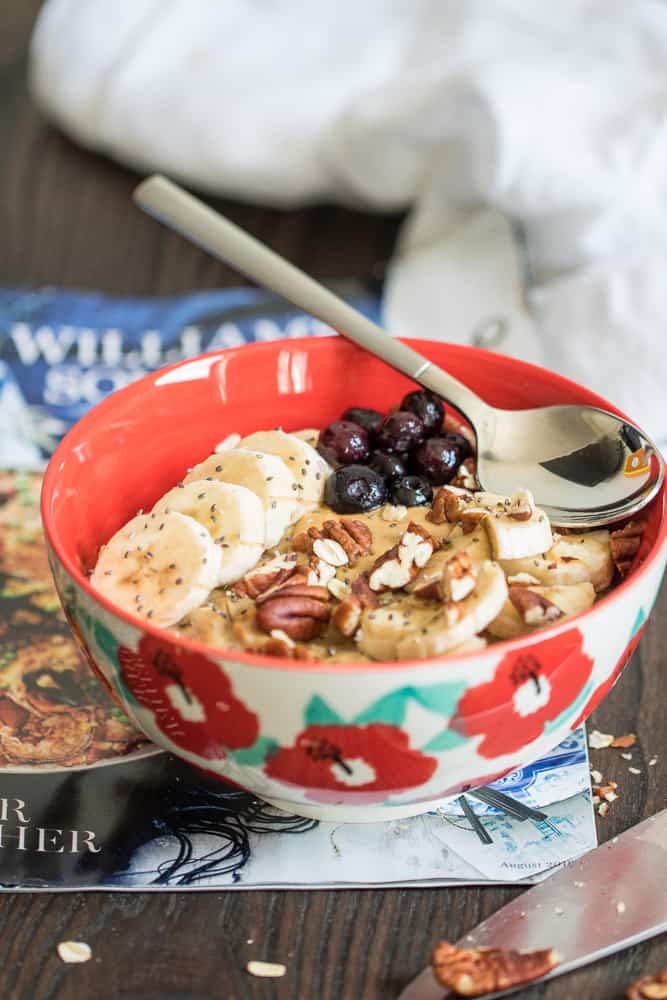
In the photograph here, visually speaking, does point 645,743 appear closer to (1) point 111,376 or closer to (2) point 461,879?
(2) point 461,879

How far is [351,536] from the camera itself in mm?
880

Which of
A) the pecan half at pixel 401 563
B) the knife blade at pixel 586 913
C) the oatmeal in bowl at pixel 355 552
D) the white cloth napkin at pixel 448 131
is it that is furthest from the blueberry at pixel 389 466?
the white cloth napkin at pixel 448 131

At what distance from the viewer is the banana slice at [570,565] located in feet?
2.67

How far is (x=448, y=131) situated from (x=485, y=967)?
121 centimetres

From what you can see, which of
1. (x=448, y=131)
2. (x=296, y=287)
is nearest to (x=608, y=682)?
(x=296, y=287)

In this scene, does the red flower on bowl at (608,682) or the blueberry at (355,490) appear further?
the blueberry at (355,490)

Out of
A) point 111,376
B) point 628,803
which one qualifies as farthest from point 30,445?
point 628,803

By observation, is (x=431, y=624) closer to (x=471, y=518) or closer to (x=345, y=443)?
(x=471, y=518)

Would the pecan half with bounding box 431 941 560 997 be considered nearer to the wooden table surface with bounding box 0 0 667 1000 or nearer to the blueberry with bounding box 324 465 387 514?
the wooden table surface with bounding box 0 0 667 1000

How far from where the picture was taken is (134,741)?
0.90m

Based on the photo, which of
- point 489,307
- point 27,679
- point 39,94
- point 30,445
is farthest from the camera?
point 39,94

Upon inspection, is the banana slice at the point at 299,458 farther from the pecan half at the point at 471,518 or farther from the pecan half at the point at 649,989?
the pecan half at the point at 649,989

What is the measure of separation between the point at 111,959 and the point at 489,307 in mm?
1125

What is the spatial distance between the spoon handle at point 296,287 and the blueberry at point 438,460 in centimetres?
3
